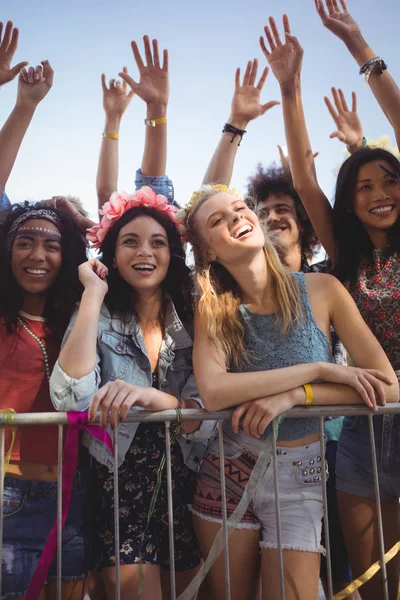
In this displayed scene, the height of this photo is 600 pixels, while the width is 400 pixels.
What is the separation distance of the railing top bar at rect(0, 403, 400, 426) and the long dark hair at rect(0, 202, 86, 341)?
0.67m

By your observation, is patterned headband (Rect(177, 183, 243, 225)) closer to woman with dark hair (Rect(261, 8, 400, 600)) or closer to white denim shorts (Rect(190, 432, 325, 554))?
woman with dark hair (Rect(261, 8, 400, 600))

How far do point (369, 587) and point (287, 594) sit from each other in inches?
27.1

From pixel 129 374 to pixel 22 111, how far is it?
2.03 m

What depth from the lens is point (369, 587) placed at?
2.66 metres

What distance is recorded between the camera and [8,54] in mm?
3803

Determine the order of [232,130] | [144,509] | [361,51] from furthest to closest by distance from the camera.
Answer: [232,130]
[361,51]
[144,509]

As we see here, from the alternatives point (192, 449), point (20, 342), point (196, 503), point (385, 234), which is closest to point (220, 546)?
point (196, 503)

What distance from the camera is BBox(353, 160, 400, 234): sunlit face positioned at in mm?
3045

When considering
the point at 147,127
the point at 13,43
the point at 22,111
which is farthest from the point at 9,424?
the point at 13,43

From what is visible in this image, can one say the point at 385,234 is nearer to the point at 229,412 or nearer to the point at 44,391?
the point at 229,412

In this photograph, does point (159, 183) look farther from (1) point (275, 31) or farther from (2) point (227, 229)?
(1) point (275, 31)

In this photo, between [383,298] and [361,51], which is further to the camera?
[361,51]

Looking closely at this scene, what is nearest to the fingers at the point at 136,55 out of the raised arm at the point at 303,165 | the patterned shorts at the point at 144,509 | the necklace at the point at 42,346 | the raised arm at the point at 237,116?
the raised arm at the point at 237,116

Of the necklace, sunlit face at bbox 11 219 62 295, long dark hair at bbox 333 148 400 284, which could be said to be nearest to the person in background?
sunlit face at bbox 11 219 62 295
